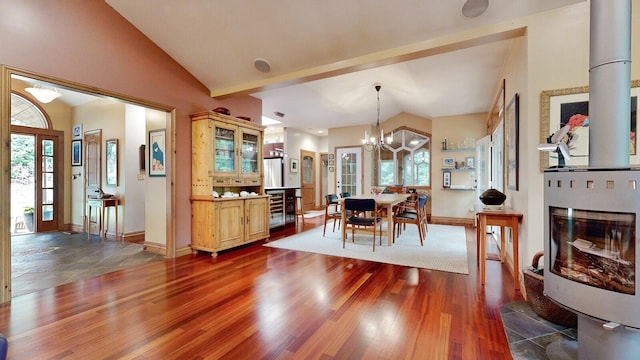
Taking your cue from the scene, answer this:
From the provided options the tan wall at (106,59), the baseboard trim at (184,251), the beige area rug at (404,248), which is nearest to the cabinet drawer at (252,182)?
the tan wall at (106,59)

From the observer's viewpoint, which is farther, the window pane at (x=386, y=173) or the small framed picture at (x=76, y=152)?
the window pane at (x=386, y=173)

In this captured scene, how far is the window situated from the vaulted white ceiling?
7.78 ft

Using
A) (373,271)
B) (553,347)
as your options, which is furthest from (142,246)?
(553,347)

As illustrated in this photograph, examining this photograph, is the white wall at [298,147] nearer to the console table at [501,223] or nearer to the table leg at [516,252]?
the console table at [501,223]

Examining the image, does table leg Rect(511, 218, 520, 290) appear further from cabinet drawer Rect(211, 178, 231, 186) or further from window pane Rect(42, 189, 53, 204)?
window pane Rect(42, 189, 53, 204)

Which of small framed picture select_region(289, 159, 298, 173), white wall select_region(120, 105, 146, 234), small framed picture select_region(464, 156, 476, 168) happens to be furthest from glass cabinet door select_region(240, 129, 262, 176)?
small framed picture select_region(464, 156, 476, 168)

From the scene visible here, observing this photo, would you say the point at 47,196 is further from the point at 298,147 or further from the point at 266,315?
the point at 266,315

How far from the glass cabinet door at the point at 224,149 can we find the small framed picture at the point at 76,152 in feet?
12.4

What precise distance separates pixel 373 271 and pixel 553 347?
171 centimetres

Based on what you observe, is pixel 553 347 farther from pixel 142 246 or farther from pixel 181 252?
pixel 142 246

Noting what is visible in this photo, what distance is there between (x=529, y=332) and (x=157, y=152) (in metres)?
4.74

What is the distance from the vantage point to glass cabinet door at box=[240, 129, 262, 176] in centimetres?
453

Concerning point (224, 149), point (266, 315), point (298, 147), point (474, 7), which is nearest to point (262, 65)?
point (224, 149)

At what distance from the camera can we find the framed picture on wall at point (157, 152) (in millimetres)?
4052
